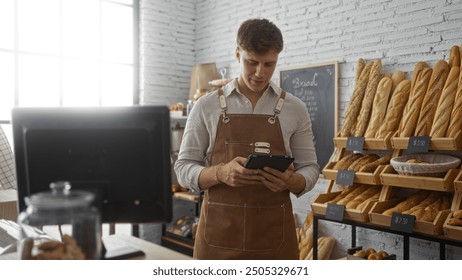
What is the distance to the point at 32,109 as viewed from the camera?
44.1 inches

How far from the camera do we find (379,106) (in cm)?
296

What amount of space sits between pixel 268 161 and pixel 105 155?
62cm

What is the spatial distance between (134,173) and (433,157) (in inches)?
90.3

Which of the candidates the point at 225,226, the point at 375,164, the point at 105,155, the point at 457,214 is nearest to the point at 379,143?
the point at 375,164

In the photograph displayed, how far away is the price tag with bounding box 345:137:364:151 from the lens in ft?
9.53

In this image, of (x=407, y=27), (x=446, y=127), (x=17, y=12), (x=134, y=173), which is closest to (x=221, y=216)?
(x=134, y=173)

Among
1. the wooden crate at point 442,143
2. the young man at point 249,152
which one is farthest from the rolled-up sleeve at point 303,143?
the wooden crate at point 442,143

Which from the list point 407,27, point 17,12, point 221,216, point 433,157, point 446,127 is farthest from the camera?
point 17,12

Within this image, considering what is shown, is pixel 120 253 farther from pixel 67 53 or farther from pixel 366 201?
pixel 67 53

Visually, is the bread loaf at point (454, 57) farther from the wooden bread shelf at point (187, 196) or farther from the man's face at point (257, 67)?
the wooden bread shelf at point (187, 196)

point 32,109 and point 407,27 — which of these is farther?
point 407,27

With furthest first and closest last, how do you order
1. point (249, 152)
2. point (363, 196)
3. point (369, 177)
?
point (363, 196), point (369, 177), point (249, 152)

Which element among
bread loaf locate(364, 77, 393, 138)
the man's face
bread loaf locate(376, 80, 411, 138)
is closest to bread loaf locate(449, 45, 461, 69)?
bread loaf locate(376, 80, 411, 138)

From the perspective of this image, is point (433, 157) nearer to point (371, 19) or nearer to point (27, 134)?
point (371, 19)
